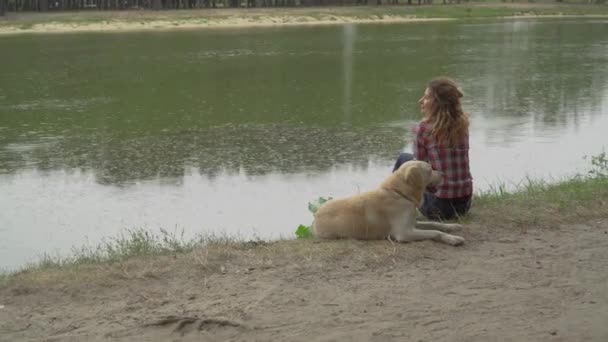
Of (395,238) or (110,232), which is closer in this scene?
(395,238)

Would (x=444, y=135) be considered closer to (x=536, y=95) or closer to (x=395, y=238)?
(x=395, y=238)

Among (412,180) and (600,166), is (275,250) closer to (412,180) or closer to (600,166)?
(412,180)

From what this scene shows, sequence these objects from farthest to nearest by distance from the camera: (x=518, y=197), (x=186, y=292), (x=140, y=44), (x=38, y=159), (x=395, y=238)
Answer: (x=140, y=44)
(x=38, y=159)
(x=518, y=197)
(x=395, y=238)
(x=186, y=292)

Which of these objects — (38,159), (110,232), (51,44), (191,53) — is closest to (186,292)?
(110,232)

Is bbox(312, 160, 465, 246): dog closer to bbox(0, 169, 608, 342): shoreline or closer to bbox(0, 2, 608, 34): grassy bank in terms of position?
bbox(0, 169, 608, 342): shoreline

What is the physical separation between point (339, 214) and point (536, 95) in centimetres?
1229

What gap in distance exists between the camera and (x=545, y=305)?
4504 mm

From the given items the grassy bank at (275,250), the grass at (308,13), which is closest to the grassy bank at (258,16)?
the grass at (308,13)

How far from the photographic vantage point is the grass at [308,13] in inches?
1751

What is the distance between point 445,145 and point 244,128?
860 centimetres

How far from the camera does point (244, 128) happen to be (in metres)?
14.3

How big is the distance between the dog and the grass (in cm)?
3940

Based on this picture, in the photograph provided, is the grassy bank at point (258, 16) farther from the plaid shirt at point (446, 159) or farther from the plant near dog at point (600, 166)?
the plaid shirt at point (446, 159)

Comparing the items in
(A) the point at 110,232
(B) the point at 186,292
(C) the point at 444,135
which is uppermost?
(C) the point at 444,135
